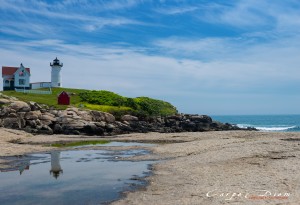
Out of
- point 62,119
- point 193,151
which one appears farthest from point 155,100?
point 193,151

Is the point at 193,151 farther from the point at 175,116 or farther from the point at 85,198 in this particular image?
the point at 175,116

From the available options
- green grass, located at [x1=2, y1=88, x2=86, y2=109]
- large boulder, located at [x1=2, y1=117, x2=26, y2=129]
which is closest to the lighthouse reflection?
large boulder, located at [x1=2, y1=117, x2=26, y2=129]

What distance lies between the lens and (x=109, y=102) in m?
83.3

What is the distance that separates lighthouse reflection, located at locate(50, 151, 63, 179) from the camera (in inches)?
985

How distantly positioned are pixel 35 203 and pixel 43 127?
4495 centimetres

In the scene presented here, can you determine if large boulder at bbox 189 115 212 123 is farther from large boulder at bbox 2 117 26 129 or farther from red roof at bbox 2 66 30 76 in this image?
red roof at bbox 2 66 30 76

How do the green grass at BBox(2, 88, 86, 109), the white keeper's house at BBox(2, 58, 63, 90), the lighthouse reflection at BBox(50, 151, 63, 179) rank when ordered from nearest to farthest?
the lighthouse reflection at BBox(50, 151, 63, 179) < the green grass at BBox(2, 88, 86, 109) < the white keeper's house at BBox(2, 58, 63, 90)

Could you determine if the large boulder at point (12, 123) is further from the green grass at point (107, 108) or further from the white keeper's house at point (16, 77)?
the white keeper's house at point (16, 77)

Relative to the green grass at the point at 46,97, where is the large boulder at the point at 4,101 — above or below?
below

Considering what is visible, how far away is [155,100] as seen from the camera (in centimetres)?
9606

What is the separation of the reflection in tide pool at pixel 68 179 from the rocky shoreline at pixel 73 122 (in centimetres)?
2613

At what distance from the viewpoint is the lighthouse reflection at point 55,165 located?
25.0 meters

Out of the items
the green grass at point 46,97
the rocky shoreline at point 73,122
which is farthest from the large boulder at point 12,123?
the green grass at point 46,97

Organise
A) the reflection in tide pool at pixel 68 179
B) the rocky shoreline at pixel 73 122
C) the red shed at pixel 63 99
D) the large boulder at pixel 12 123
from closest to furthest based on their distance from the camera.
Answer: the reflection in tide pool at pixel 68 179 → the large boulder at pixel 12 123 → the rocky shoreline at pixel 73 122 → the red shed at pixel 63 99
